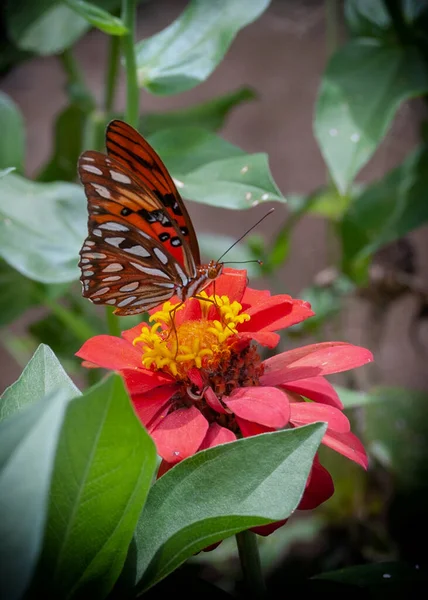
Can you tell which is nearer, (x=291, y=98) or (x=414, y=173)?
(x=414, y=173)

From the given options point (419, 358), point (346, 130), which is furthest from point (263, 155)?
point (419, 358)

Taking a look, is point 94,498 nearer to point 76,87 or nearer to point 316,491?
point 316,491

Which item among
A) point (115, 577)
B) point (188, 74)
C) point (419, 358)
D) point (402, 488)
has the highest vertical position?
point (188, 74)

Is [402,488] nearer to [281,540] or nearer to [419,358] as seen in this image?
[281,540]

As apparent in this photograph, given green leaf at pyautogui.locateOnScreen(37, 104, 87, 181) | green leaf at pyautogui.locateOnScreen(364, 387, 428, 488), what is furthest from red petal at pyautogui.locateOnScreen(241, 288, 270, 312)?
green leaf at pyautogui.locateOnScreen(37, 104, 87, 181)

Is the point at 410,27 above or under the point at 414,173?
above

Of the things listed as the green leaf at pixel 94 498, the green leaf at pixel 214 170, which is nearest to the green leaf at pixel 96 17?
the green leaf at pixel 214 170
